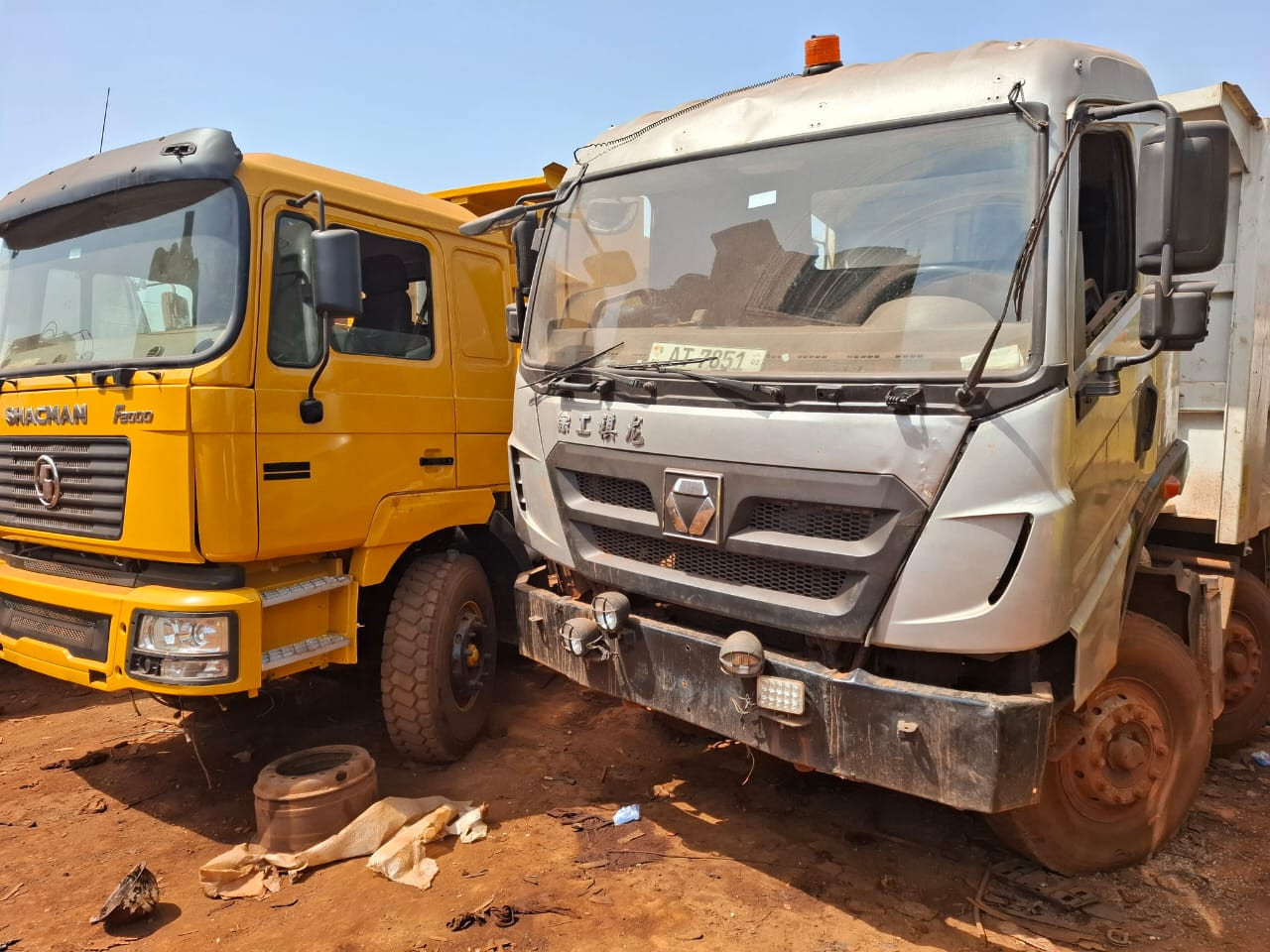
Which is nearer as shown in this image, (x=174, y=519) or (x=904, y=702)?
(x=904, y=702)

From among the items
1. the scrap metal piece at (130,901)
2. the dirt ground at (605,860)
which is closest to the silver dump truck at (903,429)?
the dirt ground at (605,860)

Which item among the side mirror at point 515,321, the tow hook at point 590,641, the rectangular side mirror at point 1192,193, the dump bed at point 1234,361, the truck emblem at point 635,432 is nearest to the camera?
the rectangular side mirror at point 1192,193

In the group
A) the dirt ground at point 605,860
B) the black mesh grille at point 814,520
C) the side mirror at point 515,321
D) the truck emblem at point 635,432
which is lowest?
the dirt ground at point 605,860

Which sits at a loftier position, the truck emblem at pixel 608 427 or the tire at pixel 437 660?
the truck emblem at pixel 608 427

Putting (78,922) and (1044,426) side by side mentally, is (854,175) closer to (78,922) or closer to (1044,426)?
(1044,426)

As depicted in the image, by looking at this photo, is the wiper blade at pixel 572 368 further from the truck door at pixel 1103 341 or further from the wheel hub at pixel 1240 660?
the wheel hub at pixel 1240 660

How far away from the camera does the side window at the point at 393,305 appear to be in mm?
3986

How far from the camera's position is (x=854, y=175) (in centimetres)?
285

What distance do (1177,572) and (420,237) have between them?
3855 millimetres

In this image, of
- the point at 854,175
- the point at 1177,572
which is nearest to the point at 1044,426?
the point at 854,175

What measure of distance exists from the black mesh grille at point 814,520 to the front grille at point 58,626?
8.62 ft

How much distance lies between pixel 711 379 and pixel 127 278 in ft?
8.56

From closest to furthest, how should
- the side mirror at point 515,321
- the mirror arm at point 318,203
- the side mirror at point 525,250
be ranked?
the mirror arm at point 318,203, the side mirror at point 525,250, the side mirror at point 515,321

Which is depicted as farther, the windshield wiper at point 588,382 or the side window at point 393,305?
the side window at point 393,305
